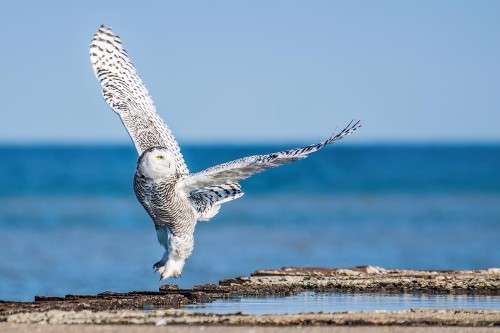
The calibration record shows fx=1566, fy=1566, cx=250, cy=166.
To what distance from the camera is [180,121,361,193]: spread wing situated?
1531 cm

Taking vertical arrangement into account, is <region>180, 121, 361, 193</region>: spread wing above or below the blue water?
below

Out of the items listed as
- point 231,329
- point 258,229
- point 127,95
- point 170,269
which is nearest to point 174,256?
point 170,269

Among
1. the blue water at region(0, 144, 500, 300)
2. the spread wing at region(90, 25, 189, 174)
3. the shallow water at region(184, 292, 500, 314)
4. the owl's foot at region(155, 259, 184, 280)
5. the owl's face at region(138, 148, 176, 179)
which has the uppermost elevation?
the blue water at region(0, 144, 500, 300)

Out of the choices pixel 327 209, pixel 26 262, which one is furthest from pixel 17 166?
pixel 26 262

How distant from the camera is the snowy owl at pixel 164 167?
15469mm

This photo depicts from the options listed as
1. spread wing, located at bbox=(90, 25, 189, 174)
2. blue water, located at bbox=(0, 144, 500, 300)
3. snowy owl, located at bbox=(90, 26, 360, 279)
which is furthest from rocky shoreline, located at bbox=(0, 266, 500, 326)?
blue water, located at bbox=(0, 144, 500, 300)

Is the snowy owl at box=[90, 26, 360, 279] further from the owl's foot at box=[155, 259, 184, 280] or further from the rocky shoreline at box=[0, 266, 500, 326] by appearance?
the rocky shoreline at box=[0, 266, 500, 326]

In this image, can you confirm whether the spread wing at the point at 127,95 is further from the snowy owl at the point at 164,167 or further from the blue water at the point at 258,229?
the blue water at the point at 258,229

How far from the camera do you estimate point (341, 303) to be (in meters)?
14.5

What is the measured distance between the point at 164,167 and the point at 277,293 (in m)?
1.67

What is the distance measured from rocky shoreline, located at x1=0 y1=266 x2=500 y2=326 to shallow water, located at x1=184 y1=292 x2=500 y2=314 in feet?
1.06

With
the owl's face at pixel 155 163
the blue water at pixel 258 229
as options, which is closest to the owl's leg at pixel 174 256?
the owl's face at pixel 155 163

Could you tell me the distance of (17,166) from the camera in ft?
350

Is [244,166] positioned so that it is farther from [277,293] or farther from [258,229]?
[258,229]
